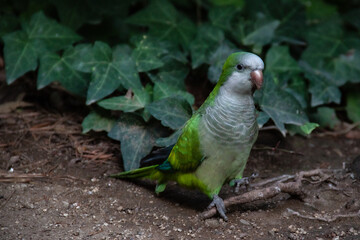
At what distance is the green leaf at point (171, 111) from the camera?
149 inches

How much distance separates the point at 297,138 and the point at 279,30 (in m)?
1.33

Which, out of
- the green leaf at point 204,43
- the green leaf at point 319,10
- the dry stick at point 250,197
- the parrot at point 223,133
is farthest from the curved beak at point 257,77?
the green leaf at point 319,10

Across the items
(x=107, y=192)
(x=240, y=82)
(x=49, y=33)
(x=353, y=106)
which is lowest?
(x=353, y=106)

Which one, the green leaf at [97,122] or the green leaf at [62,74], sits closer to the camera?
the green leaf at [97,122]

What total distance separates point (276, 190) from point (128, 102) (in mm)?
1552

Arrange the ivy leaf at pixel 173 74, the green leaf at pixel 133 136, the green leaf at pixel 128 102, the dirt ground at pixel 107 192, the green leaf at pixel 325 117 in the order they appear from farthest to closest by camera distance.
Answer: the green leaf at pixel 325 117
the ivy leaf at pixel 173 74
the green leaf at pixel 128 102
the green leaf at pixel 133 136
the dirt ground at pixel 107 192

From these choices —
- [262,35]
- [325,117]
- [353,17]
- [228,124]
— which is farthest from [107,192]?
[353,17]

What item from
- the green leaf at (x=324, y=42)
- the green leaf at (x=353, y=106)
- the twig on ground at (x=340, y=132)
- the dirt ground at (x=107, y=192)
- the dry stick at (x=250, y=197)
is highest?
the green leaf at (x=324, y=42)

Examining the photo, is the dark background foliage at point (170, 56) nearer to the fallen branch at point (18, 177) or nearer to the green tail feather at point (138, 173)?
the green tail feather at point (138, 173)

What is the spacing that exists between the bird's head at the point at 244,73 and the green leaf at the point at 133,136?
1152 millimetres

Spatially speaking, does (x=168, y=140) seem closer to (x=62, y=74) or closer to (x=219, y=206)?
(x=219, y=206)

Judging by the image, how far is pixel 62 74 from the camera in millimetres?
4348

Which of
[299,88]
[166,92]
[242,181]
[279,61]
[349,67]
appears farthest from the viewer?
[349,67]

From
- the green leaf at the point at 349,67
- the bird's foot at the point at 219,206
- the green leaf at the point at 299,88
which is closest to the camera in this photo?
the bird's foot at the point at 219,206
